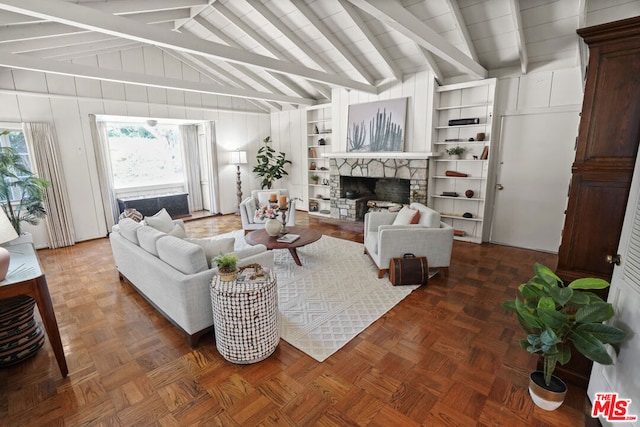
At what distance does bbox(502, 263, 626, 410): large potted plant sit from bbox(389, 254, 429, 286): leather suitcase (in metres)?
1.55

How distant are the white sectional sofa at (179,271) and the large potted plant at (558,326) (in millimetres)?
2069

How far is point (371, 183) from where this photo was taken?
6.80 meters

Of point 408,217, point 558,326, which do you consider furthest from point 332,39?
point 558,326

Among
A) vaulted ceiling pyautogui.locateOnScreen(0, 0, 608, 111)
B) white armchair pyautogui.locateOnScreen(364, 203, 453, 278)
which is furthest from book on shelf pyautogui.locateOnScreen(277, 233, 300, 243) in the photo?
vaulted ceiling pyautogui.locateOnScreen(0, 0, 608, 111)

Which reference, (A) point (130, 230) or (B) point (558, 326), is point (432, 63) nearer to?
(B) point (558, 326)

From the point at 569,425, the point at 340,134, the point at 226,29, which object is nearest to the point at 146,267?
A: the point at 569,425

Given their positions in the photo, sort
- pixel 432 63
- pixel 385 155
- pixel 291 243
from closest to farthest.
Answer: pixel 291 243 < pixel 432 63 < pixel 385 155

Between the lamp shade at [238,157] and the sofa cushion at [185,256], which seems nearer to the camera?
the sofa cushion at [185,256]

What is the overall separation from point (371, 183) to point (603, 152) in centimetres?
503

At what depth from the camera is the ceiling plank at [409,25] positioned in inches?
97.7

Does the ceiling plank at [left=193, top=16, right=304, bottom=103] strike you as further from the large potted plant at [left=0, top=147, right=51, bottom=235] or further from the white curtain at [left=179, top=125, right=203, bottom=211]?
the large potted plant at [left=0, top=147, right=51, bottom=235]

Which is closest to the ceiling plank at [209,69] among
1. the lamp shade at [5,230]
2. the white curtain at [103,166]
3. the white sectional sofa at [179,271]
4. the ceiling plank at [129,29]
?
the white curtain at [103,166]

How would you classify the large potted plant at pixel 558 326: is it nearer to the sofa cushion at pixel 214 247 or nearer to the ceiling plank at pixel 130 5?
the sofa cushion at pixel 214 247

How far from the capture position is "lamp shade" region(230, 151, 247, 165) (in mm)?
7311
